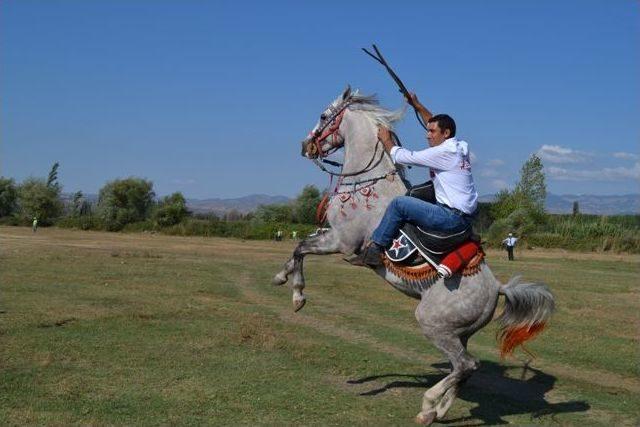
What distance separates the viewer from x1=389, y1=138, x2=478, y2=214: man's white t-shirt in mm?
7379

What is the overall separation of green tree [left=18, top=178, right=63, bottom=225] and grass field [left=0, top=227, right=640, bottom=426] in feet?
152

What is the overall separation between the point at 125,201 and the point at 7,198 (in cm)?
1075

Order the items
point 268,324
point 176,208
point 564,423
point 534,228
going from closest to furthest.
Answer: point 564,423, point 268,324, point 534,228, point 176,208

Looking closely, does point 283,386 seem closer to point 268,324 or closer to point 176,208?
point 268,324

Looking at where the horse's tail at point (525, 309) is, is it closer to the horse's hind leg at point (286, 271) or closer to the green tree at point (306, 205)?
the horse's hind leg at point (286, 271)

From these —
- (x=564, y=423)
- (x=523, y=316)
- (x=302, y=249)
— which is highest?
(x=302, y=249)

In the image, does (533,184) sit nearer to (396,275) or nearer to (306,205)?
(306,205)

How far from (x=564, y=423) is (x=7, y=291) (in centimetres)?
1245

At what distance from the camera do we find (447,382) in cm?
732

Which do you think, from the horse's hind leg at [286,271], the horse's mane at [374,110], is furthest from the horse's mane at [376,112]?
the horse's hind leg at [286,271]

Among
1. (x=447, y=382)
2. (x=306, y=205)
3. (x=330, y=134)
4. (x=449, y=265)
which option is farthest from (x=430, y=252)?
(x=306, y=205)

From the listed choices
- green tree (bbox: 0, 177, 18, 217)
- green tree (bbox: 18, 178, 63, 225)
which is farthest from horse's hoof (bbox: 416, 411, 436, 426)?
green tree (bbox: 0, 177, 18, 217)

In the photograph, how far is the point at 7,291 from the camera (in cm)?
1560

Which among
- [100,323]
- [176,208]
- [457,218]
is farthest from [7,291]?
[176,208]
